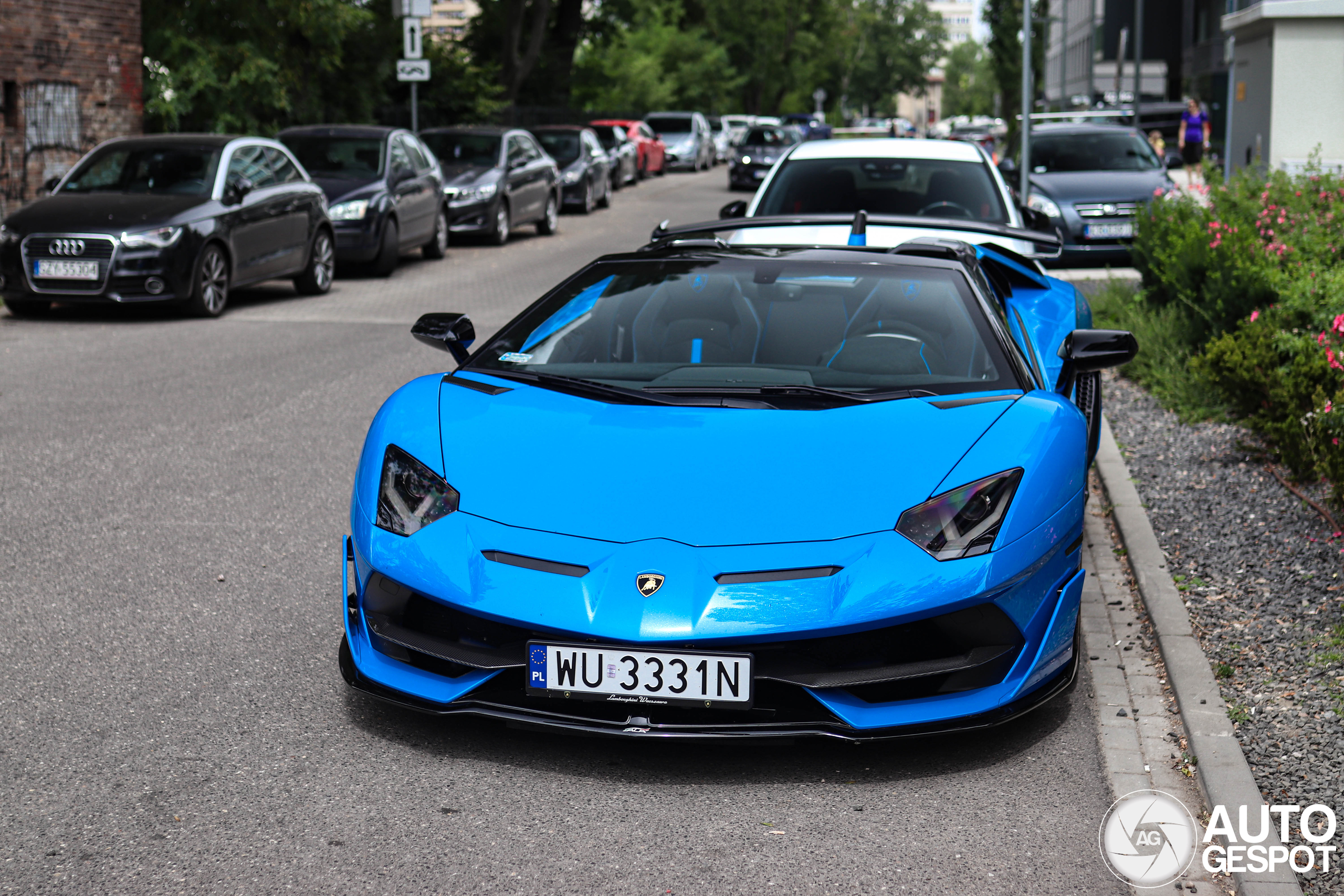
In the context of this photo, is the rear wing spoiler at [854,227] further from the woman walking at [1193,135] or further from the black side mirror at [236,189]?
the woman walking at [1193,135]

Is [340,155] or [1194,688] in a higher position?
[340,155]

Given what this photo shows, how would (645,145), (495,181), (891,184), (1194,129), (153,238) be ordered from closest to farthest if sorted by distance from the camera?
1. (891,184)
2. (153,238)
3. (495,181)
4. (1194,129)
5. (645,145)

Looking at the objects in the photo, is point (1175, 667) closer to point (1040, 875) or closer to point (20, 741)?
point (1040, 875)

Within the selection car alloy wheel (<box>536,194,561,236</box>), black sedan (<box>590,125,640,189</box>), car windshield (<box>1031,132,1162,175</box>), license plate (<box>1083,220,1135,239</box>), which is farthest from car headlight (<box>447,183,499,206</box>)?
black sedan (<box>590,125,640,189</box>)

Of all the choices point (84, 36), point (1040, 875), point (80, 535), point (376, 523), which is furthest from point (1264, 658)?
point (84, 36)

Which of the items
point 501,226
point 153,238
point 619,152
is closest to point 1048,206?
point 501,226

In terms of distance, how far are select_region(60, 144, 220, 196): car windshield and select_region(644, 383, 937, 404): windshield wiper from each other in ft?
34.4

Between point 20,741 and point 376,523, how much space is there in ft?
3.56

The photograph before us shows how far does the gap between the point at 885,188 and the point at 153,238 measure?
21.5 ft

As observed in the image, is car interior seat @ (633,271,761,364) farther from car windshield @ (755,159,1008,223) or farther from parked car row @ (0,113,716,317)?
parked car row @ (0,113,716,317)

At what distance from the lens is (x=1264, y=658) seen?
15.4 ft

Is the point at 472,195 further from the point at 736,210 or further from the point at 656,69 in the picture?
the point at 656,69

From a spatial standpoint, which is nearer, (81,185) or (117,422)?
(117,422)

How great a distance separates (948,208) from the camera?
10094mm
